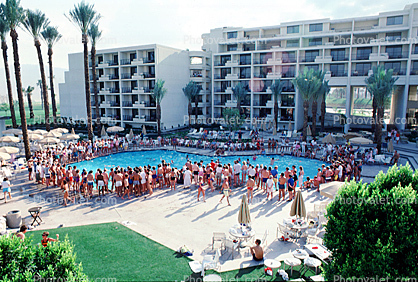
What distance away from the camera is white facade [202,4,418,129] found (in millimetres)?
35625

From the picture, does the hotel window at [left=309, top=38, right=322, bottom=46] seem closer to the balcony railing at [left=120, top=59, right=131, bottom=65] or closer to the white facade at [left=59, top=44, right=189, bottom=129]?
the white facade at [left=59, top=44, right=189, bottom=129]

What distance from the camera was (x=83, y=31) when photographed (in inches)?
1155

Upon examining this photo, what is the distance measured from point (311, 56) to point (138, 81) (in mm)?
24964

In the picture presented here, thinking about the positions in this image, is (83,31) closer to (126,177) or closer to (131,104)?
(131,104)

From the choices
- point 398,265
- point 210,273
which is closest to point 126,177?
point 210,273

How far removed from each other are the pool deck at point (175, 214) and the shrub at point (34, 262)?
4174 mm

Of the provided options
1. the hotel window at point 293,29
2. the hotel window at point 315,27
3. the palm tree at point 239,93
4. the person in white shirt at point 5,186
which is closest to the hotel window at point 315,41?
the hotel window at point 315,27

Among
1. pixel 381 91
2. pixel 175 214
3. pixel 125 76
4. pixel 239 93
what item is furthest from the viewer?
pixel 125 76

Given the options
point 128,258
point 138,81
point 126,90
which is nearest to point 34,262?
point 128,258

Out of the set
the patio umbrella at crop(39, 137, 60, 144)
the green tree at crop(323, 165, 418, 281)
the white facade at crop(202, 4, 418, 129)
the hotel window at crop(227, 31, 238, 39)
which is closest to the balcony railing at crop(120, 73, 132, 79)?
the white facade at crop(202, 4, 418, 129)

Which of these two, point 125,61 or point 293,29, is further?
point 125,61

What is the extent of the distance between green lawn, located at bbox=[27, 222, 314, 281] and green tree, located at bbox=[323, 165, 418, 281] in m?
2.54

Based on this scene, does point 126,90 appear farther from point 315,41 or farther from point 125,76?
point 315,41

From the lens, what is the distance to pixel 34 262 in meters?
6.48
